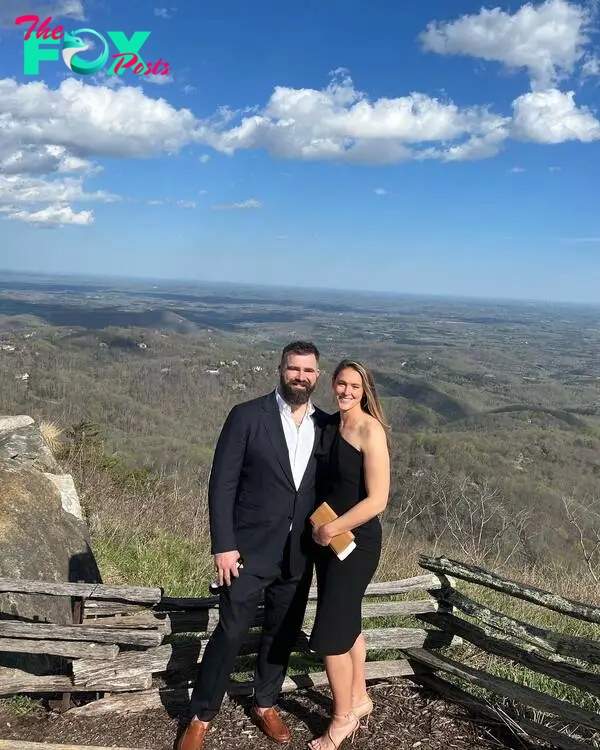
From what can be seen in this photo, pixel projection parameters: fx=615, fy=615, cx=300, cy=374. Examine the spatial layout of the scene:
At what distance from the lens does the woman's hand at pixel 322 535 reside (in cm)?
328

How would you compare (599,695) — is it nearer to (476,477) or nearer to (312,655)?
(312,655)

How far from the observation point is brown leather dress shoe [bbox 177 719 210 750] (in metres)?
3.39

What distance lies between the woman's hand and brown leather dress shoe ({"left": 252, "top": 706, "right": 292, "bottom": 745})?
1.16 m

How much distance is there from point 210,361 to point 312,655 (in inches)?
2477

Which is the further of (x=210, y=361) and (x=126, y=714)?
(x=210, y=361)

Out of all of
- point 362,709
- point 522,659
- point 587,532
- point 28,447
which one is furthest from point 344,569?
point 587,532

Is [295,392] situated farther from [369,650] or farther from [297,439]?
[369,650]

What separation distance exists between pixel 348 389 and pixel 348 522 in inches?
27.9

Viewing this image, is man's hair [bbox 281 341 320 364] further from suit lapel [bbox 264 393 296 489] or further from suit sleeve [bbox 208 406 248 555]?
suit sleeve [bbox 208 406 248 555]

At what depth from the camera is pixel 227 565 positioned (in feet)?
11.0

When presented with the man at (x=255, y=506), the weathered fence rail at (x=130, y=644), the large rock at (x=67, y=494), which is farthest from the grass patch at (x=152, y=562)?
the man at (x=255, y=506)

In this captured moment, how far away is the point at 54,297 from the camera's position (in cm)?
13712

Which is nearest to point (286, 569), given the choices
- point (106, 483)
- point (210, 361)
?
point (106, 483)

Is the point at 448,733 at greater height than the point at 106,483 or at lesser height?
greater
